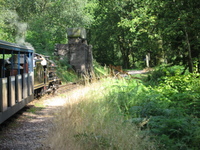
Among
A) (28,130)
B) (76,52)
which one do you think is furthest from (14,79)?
(76,52)

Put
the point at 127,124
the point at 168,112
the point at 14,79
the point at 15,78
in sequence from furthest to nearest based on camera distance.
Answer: the point at 15,78 < the point at 14,79 < the point at 168,112 < the point at 127,124

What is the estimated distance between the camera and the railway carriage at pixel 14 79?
A: 21.7 feet

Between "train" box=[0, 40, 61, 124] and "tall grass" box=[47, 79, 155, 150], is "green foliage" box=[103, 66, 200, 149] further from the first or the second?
"train" box=[0, 40, 61, 124]

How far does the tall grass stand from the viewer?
4.82m

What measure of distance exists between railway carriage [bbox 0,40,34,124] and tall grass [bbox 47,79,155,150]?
1394 mm

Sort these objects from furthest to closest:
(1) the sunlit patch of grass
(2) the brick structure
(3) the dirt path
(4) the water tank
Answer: (4) the water tank → (2) the brick structure → (1) the sunlit patch of grass → (3) the dirt path

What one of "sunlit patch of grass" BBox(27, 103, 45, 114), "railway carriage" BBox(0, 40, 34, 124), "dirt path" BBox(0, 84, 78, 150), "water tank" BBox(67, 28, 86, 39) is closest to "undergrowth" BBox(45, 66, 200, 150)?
"dirt path" BBox(0, 84, 78, 150)

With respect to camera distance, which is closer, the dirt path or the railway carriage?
the dirt path

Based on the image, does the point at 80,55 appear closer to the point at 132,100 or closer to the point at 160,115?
the point at 132,100

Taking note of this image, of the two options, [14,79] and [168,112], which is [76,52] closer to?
[14,79]

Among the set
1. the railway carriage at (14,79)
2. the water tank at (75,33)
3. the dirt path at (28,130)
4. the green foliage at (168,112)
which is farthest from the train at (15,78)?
the water tank at (75,33)

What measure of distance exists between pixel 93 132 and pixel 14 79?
325 centimetres

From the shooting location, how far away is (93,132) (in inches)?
217

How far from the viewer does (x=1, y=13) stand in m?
23.6
